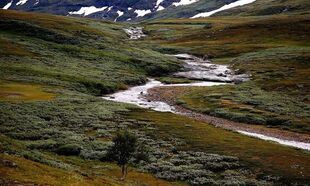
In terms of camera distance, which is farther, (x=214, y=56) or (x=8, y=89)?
(x=214, y=56)

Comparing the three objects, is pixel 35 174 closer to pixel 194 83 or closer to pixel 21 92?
pixel 21 92

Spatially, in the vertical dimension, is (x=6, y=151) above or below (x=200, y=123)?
above

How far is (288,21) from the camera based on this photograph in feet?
652

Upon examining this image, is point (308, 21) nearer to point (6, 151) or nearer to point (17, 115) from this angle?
point (17, 115)

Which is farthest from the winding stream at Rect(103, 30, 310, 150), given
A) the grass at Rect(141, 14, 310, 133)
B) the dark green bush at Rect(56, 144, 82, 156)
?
the dark green bush at Rect(56, 144, 82, 156)

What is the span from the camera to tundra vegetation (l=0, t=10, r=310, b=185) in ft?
150

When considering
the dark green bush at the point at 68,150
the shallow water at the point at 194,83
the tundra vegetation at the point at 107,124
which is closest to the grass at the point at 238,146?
the tundra vegetation at the point at 107,124

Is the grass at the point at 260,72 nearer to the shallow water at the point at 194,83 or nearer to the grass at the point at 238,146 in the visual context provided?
the shallow water at the point at 194,83

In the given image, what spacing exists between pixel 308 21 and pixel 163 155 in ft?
518

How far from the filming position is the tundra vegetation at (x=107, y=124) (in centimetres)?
4584

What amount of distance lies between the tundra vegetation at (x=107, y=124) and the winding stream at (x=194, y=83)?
387cm

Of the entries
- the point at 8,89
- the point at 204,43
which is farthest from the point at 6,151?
the point at 204,43

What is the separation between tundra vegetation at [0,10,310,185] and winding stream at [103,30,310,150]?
3868 millimetres

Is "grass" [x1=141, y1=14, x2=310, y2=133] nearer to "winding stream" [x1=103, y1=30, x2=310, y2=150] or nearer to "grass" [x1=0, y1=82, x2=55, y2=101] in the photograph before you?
"winding stream" [x1=103, y1=30, x2=310, y2=150]
